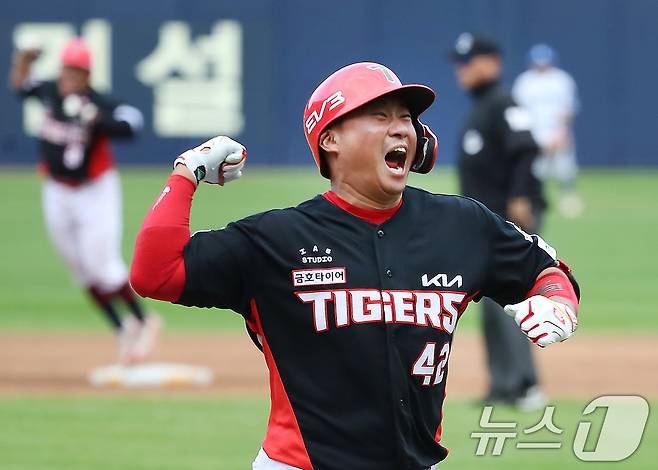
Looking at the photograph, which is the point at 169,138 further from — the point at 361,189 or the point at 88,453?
the point at 361,189

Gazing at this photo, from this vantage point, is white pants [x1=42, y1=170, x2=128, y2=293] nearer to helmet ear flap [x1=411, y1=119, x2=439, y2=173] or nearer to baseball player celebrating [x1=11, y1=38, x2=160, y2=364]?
baseball player celebrating [x1=11, y1=38, x2=160, y2=364]

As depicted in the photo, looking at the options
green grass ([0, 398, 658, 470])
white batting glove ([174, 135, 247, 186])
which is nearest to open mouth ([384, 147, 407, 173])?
white batting glove ([174, 135, 247, 186])

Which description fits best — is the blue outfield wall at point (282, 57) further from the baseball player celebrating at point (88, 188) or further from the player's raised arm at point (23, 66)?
the baseball player celebrating at point (88, 188)

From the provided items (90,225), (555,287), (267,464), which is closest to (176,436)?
(90,225)

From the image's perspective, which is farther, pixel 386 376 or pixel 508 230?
pixel 508 230

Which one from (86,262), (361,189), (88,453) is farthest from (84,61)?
(361,189)

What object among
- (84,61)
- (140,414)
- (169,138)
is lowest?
(169,138)

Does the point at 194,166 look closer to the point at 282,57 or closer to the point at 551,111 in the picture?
the point at 551,111

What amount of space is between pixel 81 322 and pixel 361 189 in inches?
356

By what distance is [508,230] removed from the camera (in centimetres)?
420

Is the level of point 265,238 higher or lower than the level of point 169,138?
higher

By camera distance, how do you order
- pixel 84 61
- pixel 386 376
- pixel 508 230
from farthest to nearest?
pixel 84 61 → pixel 508 230 → pixel 386 376

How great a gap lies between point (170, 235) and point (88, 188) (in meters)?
6.27

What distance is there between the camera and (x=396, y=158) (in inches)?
158
